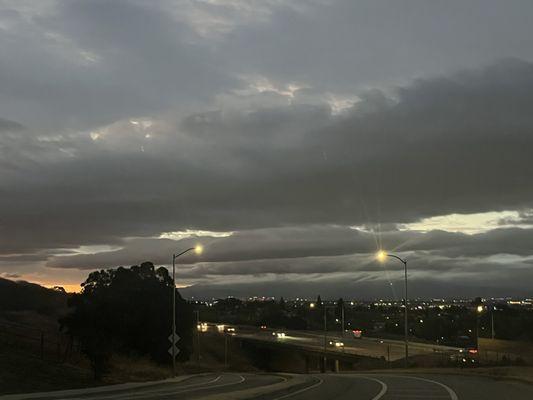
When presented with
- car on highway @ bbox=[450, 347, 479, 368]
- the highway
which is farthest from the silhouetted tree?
the highway

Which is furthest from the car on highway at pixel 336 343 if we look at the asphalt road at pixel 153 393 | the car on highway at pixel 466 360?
the asphalt road at pixel 153 393

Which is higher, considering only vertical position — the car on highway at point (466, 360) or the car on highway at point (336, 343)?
the car on highway at point (466, 360)

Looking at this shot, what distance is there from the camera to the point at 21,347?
49.1 metres

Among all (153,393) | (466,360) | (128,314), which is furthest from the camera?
(466,360)

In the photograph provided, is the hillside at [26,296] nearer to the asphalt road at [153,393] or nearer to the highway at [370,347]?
the highway at [370,347]

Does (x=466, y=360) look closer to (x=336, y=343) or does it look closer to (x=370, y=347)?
(x=370, y=347)

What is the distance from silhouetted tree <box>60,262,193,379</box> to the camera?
51.3 meters

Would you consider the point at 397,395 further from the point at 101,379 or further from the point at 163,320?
the point at 163,320

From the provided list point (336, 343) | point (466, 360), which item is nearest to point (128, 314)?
point (466, 360)

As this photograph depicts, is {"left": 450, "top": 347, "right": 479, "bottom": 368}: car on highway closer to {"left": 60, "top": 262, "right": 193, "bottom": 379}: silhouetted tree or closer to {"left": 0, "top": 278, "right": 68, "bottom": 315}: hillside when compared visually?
{"left": 60, "top": 262, "right": 193, "bottom": 379}: silhouetted tree

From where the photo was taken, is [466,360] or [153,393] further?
[466,360]

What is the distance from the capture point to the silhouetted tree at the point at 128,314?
51.3m

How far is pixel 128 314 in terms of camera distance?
202 feet

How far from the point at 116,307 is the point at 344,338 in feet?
323
